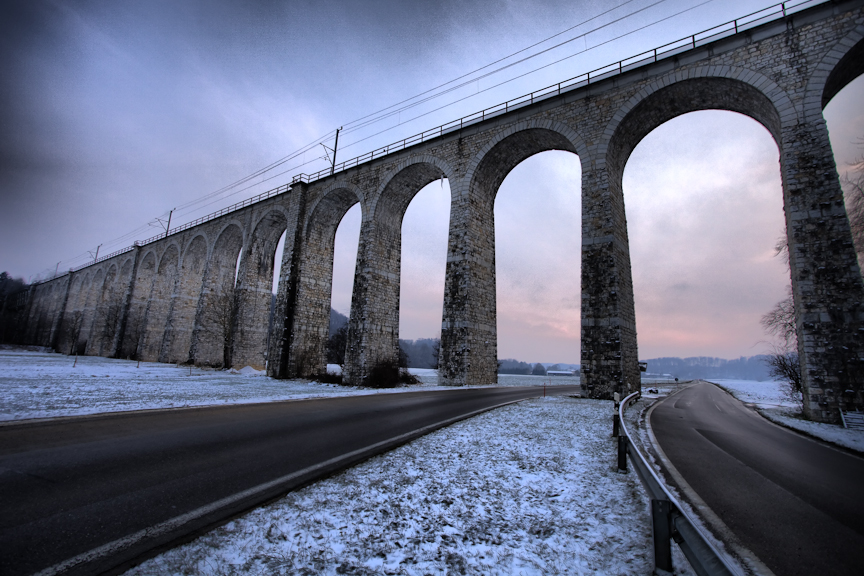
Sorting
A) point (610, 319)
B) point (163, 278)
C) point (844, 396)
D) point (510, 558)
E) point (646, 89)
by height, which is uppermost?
point (646, 89)

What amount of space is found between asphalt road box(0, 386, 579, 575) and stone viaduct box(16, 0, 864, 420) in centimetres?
1261

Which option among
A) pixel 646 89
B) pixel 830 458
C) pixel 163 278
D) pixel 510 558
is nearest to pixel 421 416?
pixel 510 558

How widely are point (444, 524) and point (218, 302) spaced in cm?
3716

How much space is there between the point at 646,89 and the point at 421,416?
1790 centimetres

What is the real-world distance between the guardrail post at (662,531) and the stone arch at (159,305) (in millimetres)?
45667

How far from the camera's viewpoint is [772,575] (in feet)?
8.66

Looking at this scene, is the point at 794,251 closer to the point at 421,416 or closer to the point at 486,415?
the point at 486,415

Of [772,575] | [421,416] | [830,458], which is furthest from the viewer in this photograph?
[421,416]

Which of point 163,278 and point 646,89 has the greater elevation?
point 646,89

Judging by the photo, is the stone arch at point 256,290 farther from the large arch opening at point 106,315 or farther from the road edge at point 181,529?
the road edge at point 181,529

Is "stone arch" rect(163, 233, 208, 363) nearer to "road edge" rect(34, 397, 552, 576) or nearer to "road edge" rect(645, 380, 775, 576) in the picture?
"road edge" rect(34, 397, 552, 576)

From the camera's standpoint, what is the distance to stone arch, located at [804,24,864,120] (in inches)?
501

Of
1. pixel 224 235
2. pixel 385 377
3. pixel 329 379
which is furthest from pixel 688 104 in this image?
pixel 224 235

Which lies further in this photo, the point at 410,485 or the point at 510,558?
the point at 410,485
